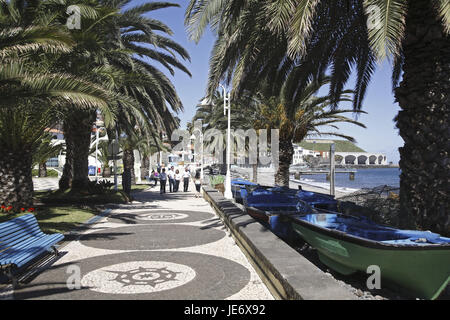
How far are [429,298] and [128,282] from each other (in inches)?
173

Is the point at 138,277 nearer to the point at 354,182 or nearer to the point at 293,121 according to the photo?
the point at 293,121

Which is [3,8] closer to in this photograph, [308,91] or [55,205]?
[55,205]

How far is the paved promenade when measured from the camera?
16.1ft

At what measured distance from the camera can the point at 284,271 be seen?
4469 millimetres

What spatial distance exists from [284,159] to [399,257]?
1329cm

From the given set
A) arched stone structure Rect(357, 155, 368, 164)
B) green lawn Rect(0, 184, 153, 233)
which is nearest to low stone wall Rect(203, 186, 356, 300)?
green lawn Rect(0, 184, 153, 233)

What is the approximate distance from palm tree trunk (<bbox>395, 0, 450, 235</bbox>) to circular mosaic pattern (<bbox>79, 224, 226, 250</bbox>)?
15.1ft

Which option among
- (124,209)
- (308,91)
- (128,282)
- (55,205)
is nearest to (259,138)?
(308,91)

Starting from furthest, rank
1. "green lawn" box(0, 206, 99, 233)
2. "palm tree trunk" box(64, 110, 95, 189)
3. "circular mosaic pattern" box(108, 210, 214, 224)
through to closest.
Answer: "palm tree trunk" box(64, 110, 95, 189)
"circular mosaic pattern" box(108, 210, 214, 224)
"green lawn" box(0, 206, 99, 233)

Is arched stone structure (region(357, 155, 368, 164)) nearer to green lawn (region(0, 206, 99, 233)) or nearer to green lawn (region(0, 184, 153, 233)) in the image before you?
green lawn (region(0, 184, 153, 233))

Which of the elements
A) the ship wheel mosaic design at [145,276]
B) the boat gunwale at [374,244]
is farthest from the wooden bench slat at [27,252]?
the boat gunwale at [374,244]

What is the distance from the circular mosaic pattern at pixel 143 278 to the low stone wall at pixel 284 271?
0.45 m

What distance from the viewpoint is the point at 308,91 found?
15.7 m

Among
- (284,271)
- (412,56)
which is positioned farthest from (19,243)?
(412,56)
